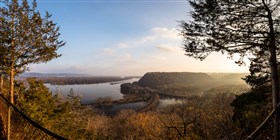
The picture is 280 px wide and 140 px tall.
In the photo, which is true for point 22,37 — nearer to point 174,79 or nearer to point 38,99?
point 38,99

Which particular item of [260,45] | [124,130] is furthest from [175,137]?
[124,130]

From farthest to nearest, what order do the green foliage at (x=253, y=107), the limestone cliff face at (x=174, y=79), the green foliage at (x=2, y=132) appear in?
the limestone cliff face at (x=174, y=79), the green foliage at (x=253, y=107), the green foliage at (x=2, y=132)

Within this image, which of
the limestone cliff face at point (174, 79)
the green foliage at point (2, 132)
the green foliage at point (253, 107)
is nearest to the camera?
the green foliage at point (2, 132)

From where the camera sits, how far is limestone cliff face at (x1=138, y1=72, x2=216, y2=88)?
537ft

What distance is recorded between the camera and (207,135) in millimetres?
13570

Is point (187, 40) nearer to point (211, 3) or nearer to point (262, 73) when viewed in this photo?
point (211, 3)

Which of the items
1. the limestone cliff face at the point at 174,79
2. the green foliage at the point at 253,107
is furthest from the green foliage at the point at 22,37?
the limestone cliff face at the point at 174,79

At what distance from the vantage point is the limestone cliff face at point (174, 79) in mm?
163625

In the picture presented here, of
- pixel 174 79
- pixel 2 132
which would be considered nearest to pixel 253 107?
pixel 2 132

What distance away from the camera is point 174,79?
568 ft

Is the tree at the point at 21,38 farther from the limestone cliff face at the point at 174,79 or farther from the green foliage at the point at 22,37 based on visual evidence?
the limestone cliff face at the point at 174,79

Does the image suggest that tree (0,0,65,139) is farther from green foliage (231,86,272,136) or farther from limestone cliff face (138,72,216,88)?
limestone cliff face (138,72,216,88)

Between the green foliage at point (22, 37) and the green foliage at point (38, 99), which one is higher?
the green foliage at point (22, 37)

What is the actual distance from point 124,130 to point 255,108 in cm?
2751
